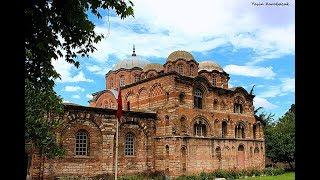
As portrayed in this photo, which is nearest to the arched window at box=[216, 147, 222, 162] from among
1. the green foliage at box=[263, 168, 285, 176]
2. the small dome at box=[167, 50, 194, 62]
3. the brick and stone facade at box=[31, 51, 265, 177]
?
the brick and stone facade at box=[31, 51, 265, 177]

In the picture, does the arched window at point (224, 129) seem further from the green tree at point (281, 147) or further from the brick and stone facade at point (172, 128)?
the green tree at point (281, 147)

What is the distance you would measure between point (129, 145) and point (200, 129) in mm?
6246

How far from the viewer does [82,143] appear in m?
24.9

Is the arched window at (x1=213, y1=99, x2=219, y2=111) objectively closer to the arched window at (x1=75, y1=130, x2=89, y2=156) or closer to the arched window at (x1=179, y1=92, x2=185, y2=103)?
→ the arched window at (x1=179, y1=92, x2=185, y2=103)

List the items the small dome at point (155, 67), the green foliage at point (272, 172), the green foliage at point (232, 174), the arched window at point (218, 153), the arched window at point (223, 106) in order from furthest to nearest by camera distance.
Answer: the small dome at point (155, 67) → the green foliage at point (272, 172) → the arched window at point (223, 106) → the arched window at point (218, 153) → the green foliage at point (232, 174)

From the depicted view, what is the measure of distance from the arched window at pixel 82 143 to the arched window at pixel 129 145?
126 inches

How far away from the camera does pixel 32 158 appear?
2256 centimetres

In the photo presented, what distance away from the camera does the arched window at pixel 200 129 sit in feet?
97.1

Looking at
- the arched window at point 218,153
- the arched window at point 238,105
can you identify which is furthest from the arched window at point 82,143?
the arched window at point 238,105

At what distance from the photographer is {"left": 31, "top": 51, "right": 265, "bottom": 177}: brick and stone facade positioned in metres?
24.9

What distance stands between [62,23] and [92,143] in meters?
18.4

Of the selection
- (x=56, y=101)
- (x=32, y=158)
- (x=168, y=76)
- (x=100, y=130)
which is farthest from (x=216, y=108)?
(x=56, y=101)
